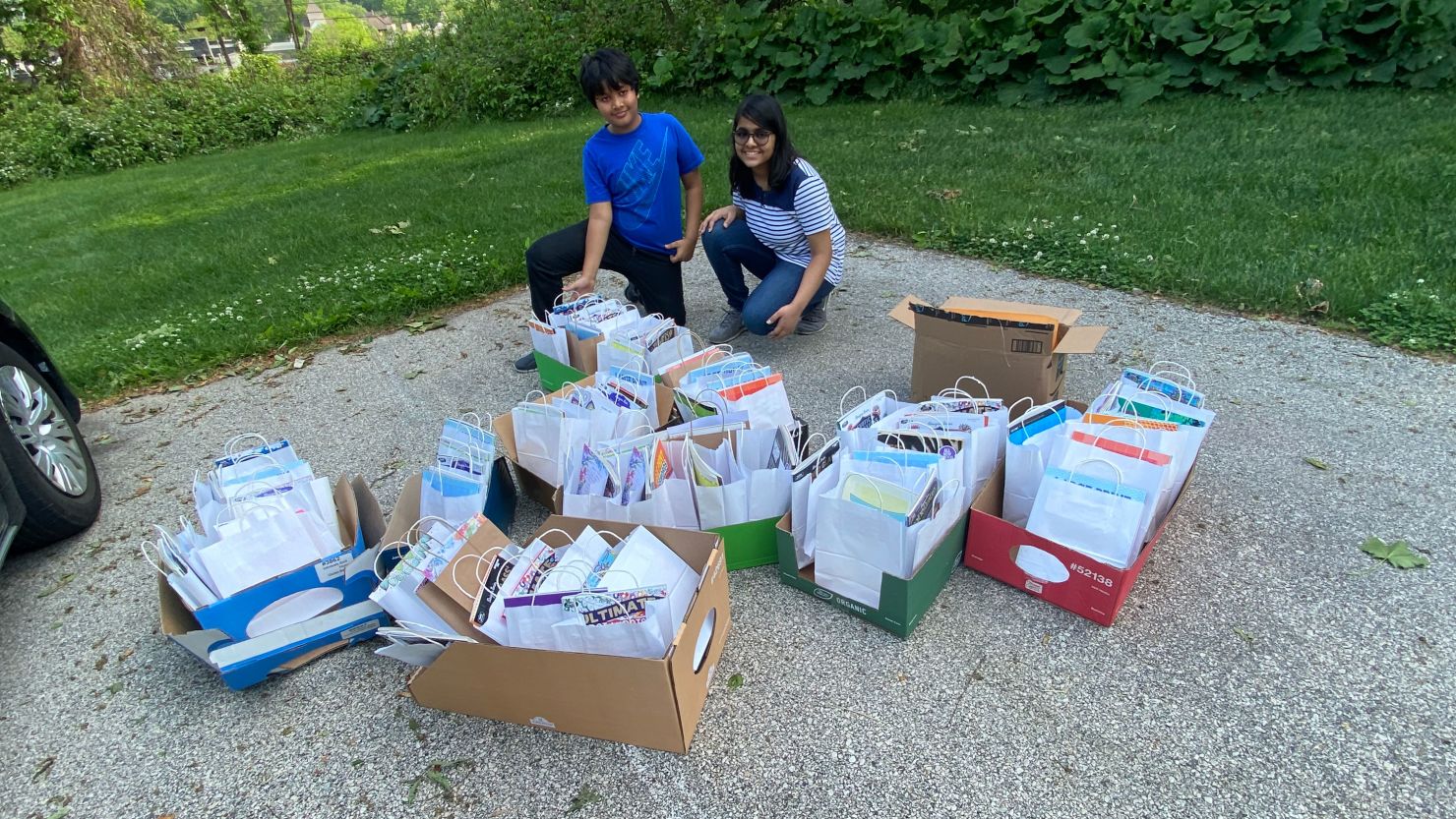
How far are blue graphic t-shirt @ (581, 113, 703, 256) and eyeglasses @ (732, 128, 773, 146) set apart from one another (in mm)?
500

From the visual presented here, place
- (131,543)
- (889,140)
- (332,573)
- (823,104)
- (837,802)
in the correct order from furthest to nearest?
(823,104) < (889,140) < (131,543) < (332,573) < (837,802)

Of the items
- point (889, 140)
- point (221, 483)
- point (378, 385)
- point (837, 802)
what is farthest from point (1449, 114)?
point (221, 483)

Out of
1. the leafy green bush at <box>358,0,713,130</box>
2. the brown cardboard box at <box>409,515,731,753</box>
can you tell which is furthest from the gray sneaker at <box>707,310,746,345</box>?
the leafy green bush at <box>358,0,713,130</box>

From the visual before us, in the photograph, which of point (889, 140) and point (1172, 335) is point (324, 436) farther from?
point (889, 140)

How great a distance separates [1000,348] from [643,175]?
2.08 metres

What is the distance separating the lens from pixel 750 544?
101 inches

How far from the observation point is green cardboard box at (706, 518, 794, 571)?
2525 millimetres

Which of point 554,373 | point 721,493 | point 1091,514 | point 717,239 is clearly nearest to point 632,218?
point 717,239

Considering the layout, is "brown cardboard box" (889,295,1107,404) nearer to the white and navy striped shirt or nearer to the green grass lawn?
the white and navy striped shirt

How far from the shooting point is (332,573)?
2281mm

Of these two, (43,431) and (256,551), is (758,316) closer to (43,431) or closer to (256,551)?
(256,551)

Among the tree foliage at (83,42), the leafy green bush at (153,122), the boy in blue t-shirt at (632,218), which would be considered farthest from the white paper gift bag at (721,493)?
the tree foliage at (83,42)

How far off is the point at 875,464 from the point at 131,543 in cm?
296

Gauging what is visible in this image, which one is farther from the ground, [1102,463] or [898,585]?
[1102,463]
